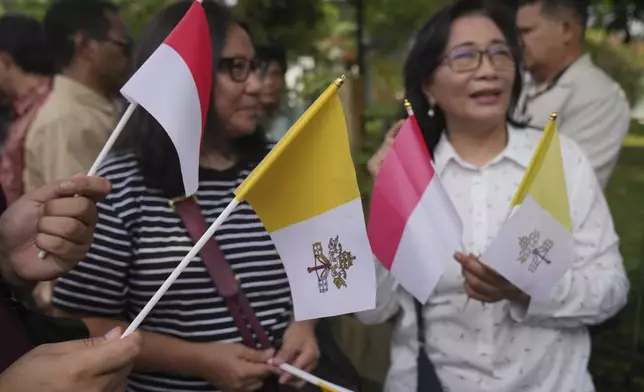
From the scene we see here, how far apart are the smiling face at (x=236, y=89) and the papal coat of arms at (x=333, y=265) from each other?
583 millimetres

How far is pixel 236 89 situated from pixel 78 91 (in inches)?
41.6

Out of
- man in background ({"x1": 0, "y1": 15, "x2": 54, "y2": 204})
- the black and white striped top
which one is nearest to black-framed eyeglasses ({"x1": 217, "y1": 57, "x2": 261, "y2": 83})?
the black and white striped top

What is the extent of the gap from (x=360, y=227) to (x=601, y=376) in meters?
1.93

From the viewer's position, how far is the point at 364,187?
61.2 inches

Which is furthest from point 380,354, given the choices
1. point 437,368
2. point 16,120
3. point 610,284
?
point 16,120

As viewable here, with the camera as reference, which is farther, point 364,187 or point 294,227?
point 364,187

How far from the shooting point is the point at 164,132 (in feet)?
5.08

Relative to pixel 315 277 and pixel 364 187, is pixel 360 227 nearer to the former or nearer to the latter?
pixel 315 277

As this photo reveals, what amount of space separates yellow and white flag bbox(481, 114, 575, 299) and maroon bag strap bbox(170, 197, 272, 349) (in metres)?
0.55

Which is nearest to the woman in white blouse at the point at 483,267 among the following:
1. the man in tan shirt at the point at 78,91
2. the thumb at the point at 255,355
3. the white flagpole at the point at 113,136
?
the thumb at the point at 255,355

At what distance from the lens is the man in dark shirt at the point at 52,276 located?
904 millimetres

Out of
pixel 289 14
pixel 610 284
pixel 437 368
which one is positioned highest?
pixel 289 14

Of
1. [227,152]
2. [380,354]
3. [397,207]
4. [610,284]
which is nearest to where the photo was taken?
[397,207]

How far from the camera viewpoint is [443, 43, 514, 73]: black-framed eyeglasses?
1640 millimetres
